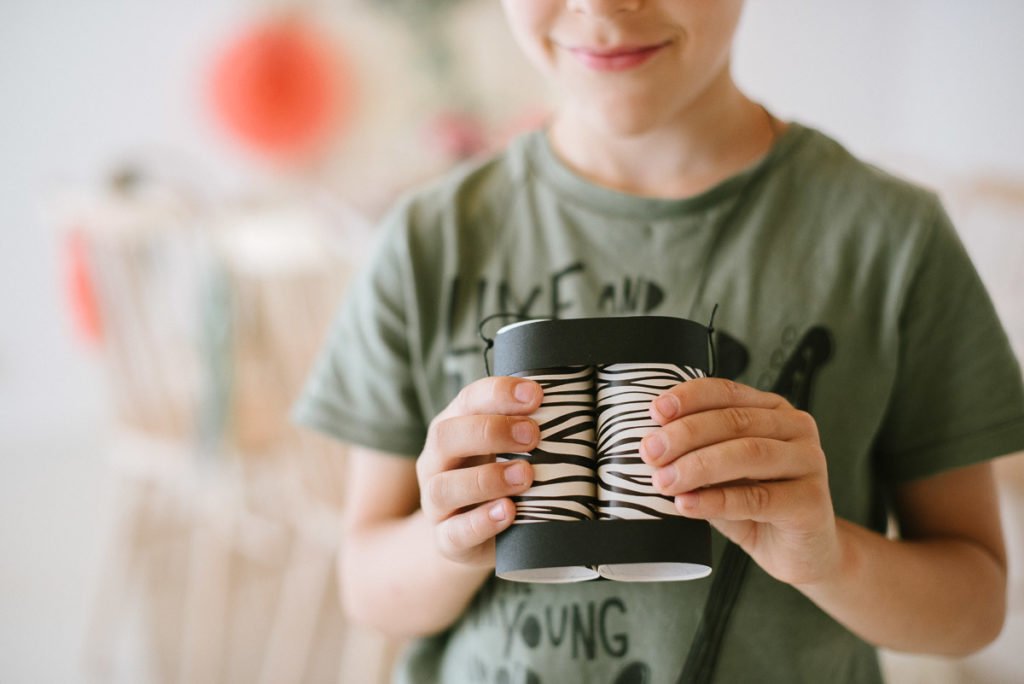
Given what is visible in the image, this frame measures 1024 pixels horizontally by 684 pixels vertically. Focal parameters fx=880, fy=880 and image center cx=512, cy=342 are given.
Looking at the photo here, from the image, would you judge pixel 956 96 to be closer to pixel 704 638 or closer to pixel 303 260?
pixel 303 260

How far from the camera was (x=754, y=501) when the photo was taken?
462 mm

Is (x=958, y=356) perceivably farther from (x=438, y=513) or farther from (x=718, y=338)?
(x=438, y=513)

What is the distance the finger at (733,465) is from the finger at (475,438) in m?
0.07

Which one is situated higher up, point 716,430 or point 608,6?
point 608,6

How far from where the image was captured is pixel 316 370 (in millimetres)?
743

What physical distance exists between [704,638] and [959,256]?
32 centimetres

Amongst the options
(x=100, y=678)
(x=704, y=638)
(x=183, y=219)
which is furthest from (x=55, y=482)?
(x=704, y=638)

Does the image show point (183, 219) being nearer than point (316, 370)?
No

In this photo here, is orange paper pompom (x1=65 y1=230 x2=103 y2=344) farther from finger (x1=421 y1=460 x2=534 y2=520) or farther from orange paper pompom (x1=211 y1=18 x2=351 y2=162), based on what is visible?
finger (x1=421 y1=460 x2=534 y2=520)

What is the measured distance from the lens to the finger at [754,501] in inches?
17.4

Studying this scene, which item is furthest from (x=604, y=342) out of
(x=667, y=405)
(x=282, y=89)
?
(x=282, y=89)

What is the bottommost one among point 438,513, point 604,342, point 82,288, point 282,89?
point 82,288

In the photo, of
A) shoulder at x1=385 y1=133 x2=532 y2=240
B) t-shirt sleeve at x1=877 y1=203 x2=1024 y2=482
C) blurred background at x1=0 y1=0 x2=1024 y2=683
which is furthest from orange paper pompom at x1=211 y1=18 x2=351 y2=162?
t-shirt sleeve at x1=877 y1=203 x2=1024 y2=482

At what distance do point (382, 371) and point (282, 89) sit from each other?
229 centimetres
